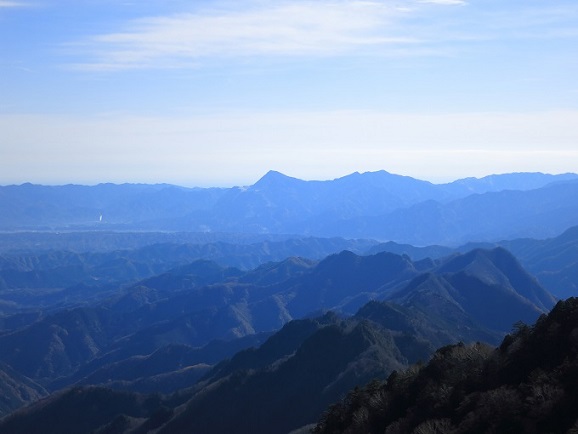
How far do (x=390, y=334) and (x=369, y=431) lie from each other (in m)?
82.2

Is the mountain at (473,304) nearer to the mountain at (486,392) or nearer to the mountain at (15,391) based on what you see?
the mountain at (15,391)

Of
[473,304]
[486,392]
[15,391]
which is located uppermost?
[486,392]

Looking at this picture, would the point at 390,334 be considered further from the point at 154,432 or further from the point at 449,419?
the point at 449,419

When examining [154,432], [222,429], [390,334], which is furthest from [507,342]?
[390,334]

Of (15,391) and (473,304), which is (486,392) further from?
(15,391)

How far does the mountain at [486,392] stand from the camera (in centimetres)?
2673

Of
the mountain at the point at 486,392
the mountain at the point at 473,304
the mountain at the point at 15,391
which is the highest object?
the mountain at the point at 486,392

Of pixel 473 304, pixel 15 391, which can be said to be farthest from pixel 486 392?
pixel 15 391

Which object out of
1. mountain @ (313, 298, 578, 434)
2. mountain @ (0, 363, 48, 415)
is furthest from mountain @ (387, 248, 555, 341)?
mountain @ (313, 298, 578, 434)

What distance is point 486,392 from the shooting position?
101 feet

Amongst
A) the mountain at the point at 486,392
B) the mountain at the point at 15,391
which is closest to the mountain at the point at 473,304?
the mountain at the point at 15,391

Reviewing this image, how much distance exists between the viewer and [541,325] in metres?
36.2

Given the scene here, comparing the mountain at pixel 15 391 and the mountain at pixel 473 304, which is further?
the mountain at pixel 473 304

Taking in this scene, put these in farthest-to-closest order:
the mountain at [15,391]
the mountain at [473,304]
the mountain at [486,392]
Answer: the mountain at [473,304] → the mountain at [15,391] → the mountain at [486,392]
